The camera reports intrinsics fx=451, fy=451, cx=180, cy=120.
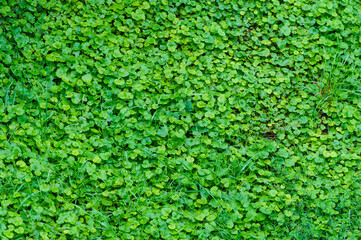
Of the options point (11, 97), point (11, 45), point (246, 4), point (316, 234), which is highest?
point (246, 4)

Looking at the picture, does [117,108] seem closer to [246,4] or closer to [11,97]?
[11,97]

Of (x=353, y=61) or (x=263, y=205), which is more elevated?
(x=353, y=61)

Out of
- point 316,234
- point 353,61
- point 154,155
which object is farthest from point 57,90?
point 353,61

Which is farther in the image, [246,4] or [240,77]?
[246,4]

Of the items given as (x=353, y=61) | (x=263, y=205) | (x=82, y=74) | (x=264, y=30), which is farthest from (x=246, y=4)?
(x=263, y=205)

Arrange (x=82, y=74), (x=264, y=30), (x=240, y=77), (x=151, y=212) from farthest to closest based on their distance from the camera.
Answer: (x=264, y=30)
(x=240, y=77)
(x=82, y=74)
(x=151, y=212)

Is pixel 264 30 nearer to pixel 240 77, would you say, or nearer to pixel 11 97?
pixel 240 77

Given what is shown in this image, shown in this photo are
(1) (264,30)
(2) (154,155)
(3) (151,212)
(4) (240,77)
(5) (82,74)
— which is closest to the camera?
(3) (151,212)
